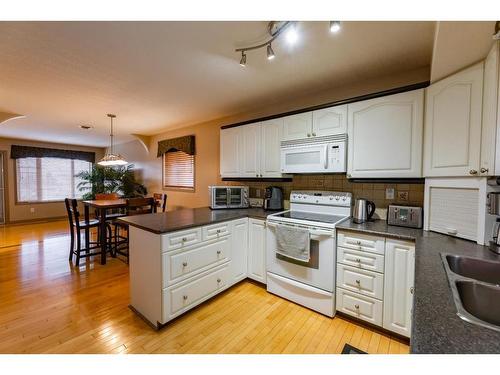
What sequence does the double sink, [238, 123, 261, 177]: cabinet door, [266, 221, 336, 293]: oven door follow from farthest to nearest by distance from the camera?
[238, 123, 261, 177]: cabinet door → [266, 221, 336, 293]: oven door → the double sink

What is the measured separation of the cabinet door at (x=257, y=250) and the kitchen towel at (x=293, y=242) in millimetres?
280

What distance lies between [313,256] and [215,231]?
97 cm

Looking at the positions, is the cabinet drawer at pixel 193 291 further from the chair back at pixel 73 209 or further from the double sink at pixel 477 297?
the chair back at pixel 73 209

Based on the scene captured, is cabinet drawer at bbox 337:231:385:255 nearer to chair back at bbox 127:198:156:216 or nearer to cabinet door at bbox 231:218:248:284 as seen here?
cabinet door at bbox 231:218:248:284

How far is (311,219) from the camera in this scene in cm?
217

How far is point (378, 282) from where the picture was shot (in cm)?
180

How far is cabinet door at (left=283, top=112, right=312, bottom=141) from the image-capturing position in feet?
7.81

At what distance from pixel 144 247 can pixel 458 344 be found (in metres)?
1.98

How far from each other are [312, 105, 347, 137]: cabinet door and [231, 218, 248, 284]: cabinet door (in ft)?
4.14

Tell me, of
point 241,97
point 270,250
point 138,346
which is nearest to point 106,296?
→ point 138,346

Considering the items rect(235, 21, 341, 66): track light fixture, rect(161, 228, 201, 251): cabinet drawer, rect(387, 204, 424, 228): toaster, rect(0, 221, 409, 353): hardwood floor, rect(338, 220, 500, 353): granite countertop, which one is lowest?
rect(0, 221, 409, 353): hardwood floor

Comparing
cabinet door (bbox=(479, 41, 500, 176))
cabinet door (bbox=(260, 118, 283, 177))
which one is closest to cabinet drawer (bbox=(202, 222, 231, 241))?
cabinet door (bbox=(260, 118, 283, 177))
